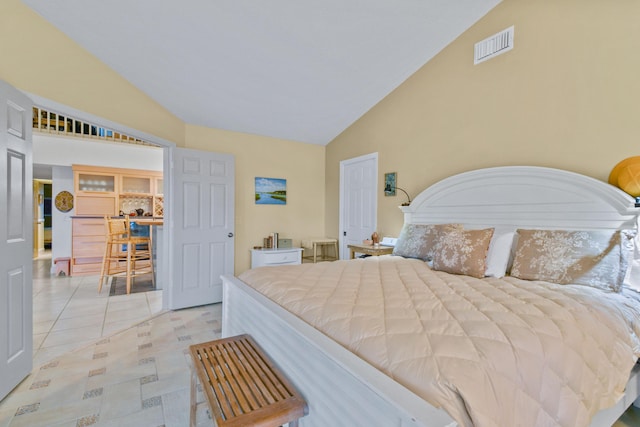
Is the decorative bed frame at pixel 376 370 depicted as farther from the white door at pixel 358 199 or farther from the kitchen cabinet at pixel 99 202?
the kitchen cabinet at pixel 99 202

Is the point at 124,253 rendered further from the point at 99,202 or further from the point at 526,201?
the point at 526,201

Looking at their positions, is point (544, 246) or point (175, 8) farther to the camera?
point (175, 8)

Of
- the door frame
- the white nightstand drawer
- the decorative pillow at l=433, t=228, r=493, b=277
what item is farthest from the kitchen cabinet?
the decorative pillow at l=433, t=228, r=493, b=277

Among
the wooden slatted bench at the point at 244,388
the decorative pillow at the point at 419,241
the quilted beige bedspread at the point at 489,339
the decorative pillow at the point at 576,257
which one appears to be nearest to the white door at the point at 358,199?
the decorative pillow at the point at 419,241

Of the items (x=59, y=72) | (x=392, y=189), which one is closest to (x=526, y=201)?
(x=392, y=189)

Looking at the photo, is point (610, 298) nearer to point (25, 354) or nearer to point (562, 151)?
point (562, 151)

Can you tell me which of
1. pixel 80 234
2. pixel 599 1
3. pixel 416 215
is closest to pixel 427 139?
pixel 416 215

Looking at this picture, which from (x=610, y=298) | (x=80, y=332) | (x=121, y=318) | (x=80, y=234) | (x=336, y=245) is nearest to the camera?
(x=610, y=298)

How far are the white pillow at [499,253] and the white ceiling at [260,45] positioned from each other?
2.11 m

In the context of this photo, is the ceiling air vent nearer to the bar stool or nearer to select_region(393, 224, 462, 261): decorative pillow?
select_region(393, 224, 462, 261): decorative pillow

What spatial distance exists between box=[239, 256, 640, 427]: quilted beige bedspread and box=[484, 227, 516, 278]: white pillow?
354mm

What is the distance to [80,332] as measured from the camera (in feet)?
9.85

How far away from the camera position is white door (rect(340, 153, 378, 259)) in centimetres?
420

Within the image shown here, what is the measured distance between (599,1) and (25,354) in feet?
16.2
